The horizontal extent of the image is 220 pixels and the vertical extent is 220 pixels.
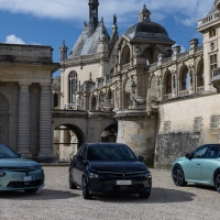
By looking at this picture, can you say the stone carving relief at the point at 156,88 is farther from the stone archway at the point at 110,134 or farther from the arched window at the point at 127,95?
the stone archway at the point at 110,134

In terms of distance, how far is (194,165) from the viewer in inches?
625

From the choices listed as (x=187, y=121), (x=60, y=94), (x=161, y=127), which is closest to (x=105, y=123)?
(x=161, y=127)

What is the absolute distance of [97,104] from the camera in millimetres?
75000

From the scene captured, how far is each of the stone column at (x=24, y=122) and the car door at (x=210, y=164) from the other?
2134 cm

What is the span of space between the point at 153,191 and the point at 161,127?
1733cm

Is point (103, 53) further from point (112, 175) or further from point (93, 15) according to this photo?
point (112, 175)

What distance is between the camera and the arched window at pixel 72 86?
91188 millimetres

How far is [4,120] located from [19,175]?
22403 mm

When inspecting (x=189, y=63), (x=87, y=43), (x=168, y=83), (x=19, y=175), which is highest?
(x=87, y=43)

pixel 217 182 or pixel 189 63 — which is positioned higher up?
pixel 189 63

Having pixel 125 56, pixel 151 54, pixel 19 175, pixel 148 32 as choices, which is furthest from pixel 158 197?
pixel 125 56

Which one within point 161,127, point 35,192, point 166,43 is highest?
point 166,43

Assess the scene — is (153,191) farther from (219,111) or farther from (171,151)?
(171,151)

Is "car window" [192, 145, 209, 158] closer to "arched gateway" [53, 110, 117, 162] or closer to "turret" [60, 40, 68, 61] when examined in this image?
"arched gateway" [53, 110, 117, 162]
